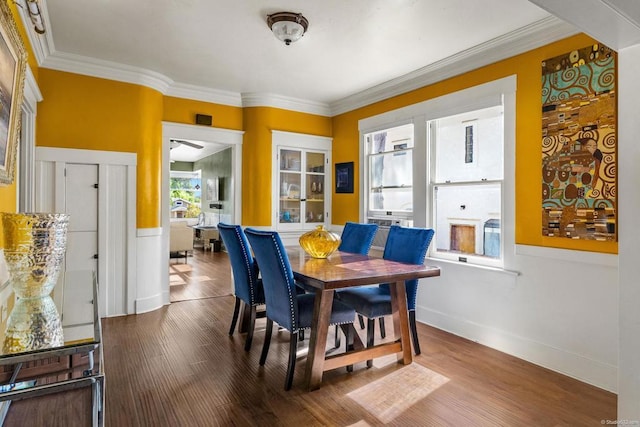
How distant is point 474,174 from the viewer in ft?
11.6

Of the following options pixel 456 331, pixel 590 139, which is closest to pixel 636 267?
pixel 590 139

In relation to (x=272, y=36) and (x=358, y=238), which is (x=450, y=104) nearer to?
(x=358, y=238)

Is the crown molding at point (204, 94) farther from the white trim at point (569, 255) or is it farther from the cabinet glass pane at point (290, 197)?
the white trim at point (569, 255)

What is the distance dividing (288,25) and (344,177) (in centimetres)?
262

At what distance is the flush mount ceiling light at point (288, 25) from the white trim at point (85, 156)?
7.13 ft

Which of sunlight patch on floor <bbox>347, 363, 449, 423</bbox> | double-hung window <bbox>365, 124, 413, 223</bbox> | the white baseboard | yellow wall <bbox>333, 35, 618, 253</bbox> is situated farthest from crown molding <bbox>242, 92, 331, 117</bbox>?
sunlight patch on floor <bbox>347, 363, 449, 423</bbox>

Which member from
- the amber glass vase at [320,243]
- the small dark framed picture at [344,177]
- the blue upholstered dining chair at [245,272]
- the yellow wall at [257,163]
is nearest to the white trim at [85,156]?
the yellow wall at [257,163]

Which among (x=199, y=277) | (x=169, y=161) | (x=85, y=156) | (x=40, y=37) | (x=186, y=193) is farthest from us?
(x=186, y=193)

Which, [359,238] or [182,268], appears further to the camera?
[182,268]

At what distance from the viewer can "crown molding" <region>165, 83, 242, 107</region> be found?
4.45 meters

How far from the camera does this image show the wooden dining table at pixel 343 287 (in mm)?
2395

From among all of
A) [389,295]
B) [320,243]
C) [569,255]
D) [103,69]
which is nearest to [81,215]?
[103,69]

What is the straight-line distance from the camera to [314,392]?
242 cm

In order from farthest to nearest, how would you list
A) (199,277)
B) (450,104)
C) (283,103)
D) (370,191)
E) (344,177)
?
(199,277) < (344,177) < (283,103) < (370,191) < (450,104)
